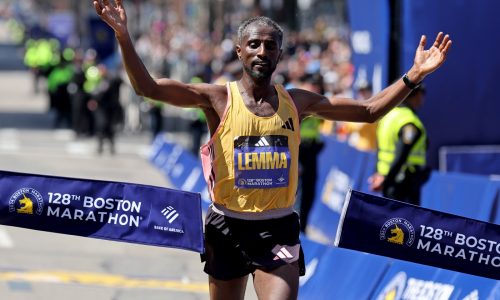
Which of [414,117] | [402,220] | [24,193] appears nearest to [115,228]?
[24,193]

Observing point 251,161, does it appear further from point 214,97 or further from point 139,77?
point 139,77

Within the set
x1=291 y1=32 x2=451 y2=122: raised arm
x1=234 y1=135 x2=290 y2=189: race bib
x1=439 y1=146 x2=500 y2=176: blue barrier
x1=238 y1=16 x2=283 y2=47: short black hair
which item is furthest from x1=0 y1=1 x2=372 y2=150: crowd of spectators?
x1=234 y1=135 x2=290 y2=189: race bib

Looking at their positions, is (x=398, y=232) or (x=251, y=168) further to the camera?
(x=398, y=232)

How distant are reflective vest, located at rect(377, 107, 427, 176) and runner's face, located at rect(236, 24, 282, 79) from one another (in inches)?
180

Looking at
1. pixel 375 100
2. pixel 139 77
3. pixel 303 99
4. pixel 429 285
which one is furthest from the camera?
pixel 429 285

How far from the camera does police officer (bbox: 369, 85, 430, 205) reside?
420 inches

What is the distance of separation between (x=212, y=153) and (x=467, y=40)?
10.7 meters

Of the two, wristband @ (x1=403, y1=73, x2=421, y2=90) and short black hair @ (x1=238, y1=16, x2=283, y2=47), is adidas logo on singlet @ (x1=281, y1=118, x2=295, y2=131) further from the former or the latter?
wristband @ (x1=403, y1=73, x2=421, y2=90)

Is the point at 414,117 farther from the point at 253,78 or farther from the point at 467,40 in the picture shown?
the point at 467,40

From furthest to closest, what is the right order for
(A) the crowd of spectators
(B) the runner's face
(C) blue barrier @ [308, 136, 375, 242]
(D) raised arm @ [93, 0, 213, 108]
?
1. (A) the crowd of spectators
2. (C) blue barrier @ [308, 136, 375, 242]
3. (B) the runner's face
4. (D) raised arm @ [93, 0, 213, 108]

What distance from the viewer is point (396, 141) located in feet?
35.3

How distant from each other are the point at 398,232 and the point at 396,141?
3.89 metres

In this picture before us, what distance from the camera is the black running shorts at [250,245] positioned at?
620cm

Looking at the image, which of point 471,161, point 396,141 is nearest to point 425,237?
point 396,141
